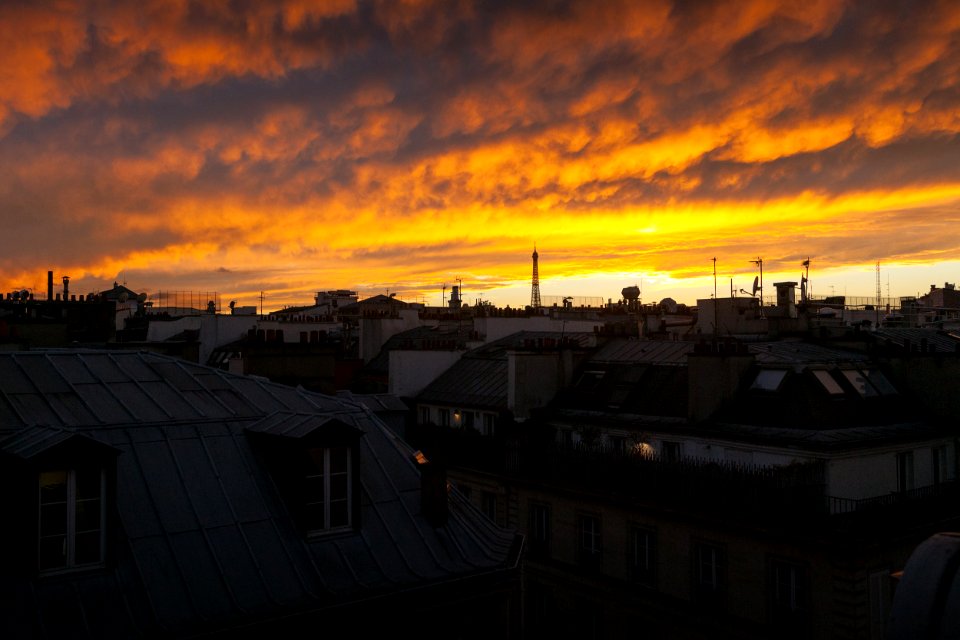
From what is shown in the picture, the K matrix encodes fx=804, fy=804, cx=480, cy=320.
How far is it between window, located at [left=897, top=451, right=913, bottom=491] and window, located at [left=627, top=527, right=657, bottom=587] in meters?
7.46

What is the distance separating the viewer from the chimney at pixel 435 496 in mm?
11875

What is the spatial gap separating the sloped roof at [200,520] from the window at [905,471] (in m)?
16.2

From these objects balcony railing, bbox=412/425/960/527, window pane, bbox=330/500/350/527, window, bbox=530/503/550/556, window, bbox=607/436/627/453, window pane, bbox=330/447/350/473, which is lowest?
window, bbox=530/503/550/556

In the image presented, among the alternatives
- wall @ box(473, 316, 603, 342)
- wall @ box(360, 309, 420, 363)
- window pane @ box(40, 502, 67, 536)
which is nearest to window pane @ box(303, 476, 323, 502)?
window pane @ box(40, 502, 67, 536)

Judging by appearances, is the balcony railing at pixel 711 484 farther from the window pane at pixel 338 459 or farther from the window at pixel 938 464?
the window pane at pixel 338 459

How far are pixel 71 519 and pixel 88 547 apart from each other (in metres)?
0.38

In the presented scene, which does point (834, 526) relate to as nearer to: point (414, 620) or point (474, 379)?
point (414, 620)

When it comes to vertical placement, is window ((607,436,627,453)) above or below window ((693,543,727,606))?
above

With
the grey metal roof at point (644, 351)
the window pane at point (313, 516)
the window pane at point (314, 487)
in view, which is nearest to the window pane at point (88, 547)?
the window pane at point (313, 516)

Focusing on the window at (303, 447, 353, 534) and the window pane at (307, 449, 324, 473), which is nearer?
the window at (303, 447, 353, 534)

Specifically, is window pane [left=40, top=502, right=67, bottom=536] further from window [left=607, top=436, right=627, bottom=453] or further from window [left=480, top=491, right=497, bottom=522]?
window [left=480, top=491, right=497, bottom=522]

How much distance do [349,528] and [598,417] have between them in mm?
18069

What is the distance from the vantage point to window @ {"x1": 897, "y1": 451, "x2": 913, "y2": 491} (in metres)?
23.7

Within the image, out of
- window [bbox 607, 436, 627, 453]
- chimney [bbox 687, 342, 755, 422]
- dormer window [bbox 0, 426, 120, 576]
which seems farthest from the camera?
window [bbox 607, 436, 627, 453]
